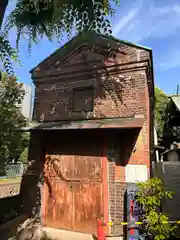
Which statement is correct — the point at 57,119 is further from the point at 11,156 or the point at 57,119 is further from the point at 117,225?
the point at 117,225

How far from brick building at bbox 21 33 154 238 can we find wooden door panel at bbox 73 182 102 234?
0.03 meters

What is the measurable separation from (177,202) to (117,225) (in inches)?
74.3

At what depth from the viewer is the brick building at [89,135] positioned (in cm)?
628

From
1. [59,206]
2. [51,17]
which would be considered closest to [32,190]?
[59,206]

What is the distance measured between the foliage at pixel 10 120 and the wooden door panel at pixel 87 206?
2.39 meters

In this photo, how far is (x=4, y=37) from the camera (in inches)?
149

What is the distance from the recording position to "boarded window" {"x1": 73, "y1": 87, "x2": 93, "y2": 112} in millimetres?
7520

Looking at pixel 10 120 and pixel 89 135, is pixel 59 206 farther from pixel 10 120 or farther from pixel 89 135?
pixel 10 120

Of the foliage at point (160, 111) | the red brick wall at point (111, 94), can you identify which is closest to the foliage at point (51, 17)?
the red brick wall at point (111, 94)

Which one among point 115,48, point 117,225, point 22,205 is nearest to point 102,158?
point 117,225

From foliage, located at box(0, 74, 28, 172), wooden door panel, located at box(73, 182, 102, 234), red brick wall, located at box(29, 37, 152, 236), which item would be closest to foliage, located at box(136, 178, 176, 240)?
red brick wall, located at box(29, 37, 152, 236)

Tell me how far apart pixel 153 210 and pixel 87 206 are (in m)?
2.28

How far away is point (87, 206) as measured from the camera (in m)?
6.43

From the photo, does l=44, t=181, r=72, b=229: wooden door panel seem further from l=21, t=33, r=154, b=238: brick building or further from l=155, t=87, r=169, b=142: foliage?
l=155, t=87, r=169, b=142: foliage
